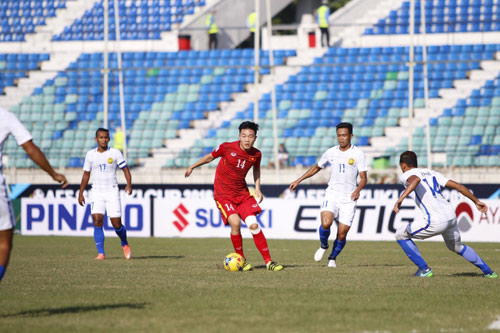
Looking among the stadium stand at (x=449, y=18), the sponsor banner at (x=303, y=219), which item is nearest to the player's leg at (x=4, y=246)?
the sponsor banner at (x=303, y=219)

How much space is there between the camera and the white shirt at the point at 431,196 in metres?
10.4

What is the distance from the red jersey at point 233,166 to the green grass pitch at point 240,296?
114 centimetres

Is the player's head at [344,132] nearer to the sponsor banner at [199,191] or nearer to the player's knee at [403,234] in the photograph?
the player's knee at [403,234]

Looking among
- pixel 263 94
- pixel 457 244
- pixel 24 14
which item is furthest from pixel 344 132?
pixel 24 14

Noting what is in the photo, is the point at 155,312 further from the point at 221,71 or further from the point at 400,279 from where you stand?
the point at 221,71

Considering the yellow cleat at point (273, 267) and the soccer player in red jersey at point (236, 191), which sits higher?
the soccer player in red jersey at point (236, 191)

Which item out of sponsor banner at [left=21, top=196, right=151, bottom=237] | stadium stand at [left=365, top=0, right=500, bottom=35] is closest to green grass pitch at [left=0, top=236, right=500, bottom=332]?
sponsor banner at [left=21, top=196, right=151, bottom=237]

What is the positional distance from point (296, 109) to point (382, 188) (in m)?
10.4

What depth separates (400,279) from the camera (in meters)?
10.4

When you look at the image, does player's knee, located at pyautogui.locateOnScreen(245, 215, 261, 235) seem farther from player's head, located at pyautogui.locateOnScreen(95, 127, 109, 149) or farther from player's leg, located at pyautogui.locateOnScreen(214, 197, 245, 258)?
player's head, located at pyautogui.locateOnScreen(95, 127, 109, 149)

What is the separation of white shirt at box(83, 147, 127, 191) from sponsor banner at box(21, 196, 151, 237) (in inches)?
288

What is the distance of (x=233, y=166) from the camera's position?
11.5 meters

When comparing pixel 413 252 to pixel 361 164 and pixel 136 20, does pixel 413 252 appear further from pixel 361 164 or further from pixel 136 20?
pixel 136 20

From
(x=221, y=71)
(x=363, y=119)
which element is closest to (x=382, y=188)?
(x=363, y=119)
